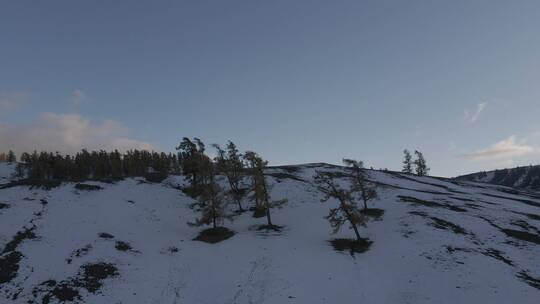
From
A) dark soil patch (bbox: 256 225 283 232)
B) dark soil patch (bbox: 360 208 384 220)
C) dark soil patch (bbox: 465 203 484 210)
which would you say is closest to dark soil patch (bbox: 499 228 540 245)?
dark soil patch (bbox: 465 203 484 210)

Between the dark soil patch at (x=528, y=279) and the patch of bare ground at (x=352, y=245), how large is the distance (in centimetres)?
1280

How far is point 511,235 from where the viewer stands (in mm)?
39219

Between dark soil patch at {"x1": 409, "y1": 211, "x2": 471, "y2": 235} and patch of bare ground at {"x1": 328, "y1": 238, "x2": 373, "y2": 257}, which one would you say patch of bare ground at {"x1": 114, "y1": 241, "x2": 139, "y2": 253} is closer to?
patch of bare ground at {"x1": 328, "y1": 238, "x2": 373, "y2": 257}

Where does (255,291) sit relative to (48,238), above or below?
below

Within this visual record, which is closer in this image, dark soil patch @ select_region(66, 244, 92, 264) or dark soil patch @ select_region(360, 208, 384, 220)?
dark soil patch @ select_region(66, 244, 92, 264)

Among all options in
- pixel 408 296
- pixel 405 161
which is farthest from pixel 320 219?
pixel 405 161

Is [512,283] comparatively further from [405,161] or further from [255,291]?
[405,161]

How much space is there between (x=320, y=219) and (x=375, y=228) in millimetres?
7882

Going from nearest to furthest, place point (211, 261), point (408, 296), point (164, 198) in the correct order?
1. point (408, 296)
2. point (211, 261)
3. point (164, 198)

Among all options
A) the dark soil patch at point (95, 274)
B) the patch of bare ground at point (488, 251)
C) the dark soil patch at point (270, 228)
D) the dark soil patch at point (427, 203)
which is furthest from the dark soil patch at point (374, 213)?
the dark soil patch at point (95, 274)

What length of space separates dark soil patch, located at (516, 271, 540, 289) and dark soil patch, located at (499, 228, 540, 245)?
36.8ft

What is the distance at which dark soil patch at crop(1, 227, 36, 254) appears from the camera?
31.7 m

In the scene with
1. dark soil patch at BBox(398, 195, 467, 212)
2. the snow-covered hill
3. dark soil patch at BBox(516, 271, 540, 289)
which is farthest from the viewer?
dark soil patch at BBox(398, 195, 467, 212)

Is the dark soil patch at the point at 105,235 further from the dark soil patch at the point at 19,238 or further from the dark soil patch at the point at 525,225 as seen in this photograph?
the dark soil patch at the point at 525,225
